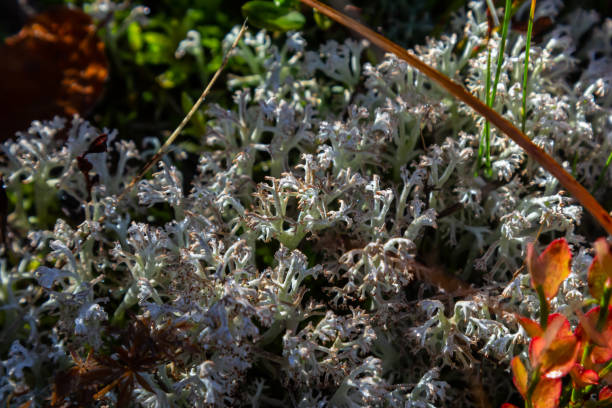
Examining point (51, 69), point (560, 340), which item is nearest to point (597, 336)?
point (560, 340)

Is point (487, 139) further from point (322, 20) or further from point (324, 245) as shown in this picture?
point (322, 20)

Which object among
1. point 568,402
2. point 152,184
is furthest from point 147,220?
point 568,402

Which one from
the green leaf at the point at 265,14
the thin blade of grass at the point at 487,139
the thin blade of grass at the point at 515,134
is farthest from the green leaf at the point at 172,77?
the thin blade of grass at the point at 487,139

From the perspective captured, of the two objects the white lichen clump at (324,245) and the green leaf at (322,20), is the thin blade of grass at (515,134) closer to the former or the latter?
the white lichen clump at (324,245)

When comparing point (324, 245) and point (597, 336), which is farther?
point (324, 245)

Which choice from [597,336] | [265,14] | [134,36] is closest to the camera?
[597,336]
